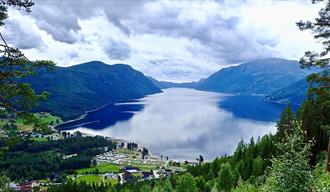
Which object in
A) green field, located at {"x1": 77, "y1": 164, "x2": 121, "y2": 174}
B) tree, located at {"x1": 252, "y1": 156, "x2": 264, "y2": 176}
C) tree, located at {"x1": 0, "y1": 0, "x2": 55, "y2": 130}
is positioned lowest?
green field, located at {"x1": 77, "y1": 164, "x2": 121, "y2": 174}

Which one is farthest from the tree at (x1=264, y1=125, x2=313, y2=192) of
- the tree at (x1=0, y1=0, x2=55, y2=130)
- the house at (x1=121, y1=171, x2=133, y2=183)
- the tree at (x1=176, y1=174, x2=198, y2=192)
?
the house at (x1=121, y1=171, x2=133, y2=183)

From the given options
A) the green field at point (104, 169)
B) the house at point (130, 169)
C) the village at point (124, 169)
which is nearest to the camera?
the village at point (124, 169)

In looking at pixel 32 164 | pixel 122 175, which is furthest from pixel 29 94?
pixel 32 164

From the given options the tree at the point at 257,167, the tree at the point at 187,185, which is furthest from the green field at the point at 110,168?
the tree at the point at 187,185

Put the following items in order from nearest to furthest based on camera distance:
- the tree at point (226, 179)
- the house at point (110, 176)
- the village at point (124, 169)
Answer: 1. the tree at point (226, 179)
2. the village at point (124, 169)
3. the house at point (110, 176)

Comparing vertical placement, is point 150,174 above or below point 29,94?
below

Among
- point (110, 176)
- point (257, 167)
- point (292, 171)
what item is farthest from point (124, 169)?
point (292, 171)

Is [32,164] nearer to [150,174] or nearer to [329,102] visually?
[150,174]

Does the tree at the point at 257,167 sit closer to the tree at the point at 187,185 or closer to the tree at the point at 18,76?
the tree at the point at 187,185

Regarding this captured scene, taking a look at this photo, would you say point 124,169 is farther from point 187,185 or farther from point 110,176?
point 187,185

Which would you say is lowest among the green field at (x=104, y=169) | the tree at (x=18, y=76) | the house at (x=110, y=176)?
the green field at (x=104, y=169)

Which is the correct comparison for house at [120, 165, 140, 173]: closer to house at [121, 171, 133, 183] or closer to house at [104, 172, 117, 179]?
house at [121, 171, 133, 183]
